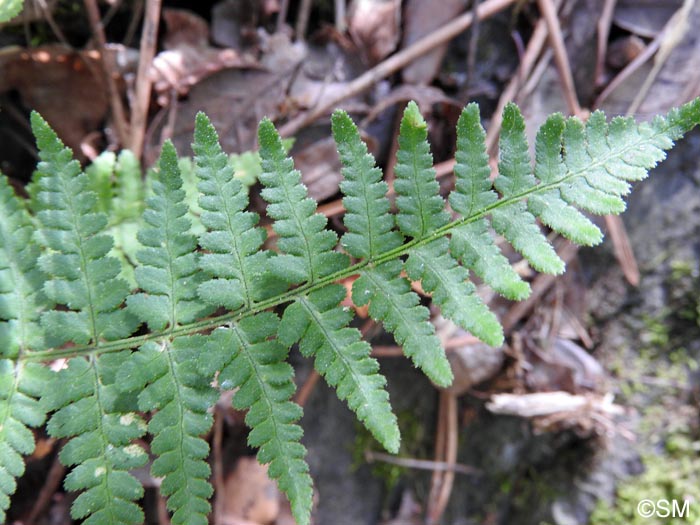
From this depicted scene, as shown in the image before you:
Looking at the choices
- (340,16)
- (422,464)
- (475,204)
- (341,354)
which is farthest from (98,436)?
(340,16)

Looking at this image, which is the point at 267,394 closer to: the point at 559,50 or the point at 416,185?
the point at 416,185

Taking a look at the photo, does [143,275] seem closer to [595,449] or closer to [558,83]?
[558,83]

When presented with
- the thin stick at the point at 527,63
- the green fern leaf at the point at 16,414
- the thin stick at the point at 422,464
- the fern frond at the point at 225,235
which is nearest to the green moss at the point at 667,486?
the thin stick at the point at 422,464

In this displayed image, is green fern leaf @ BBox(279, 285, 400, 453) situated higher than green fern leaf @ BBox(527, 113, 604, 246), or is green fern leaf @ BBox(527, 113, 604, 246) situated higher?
green fern leaf @ BBox(527, 113, 604, 246)

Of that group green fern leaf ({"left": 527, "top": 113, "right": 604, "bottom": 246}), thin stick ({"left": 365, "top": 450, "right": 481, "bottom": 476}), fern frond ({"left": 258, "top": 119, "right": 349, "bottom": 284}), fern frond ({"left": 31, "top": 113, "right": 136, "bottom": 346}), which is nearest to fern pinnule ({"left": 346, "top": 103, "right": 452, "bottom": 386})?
fern frond ({"left": 258, "top": 119, "right": 349, "bottom": 284})

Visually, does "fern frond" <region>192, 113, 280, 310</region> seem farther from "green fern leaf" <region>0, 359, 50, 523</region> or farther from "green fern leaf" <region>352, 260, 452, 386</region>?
"green fern leaf" <region>0, 359, 50, 523</region>

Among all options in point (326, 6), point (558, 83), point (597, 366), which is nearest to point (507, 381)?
point (597, 366)
